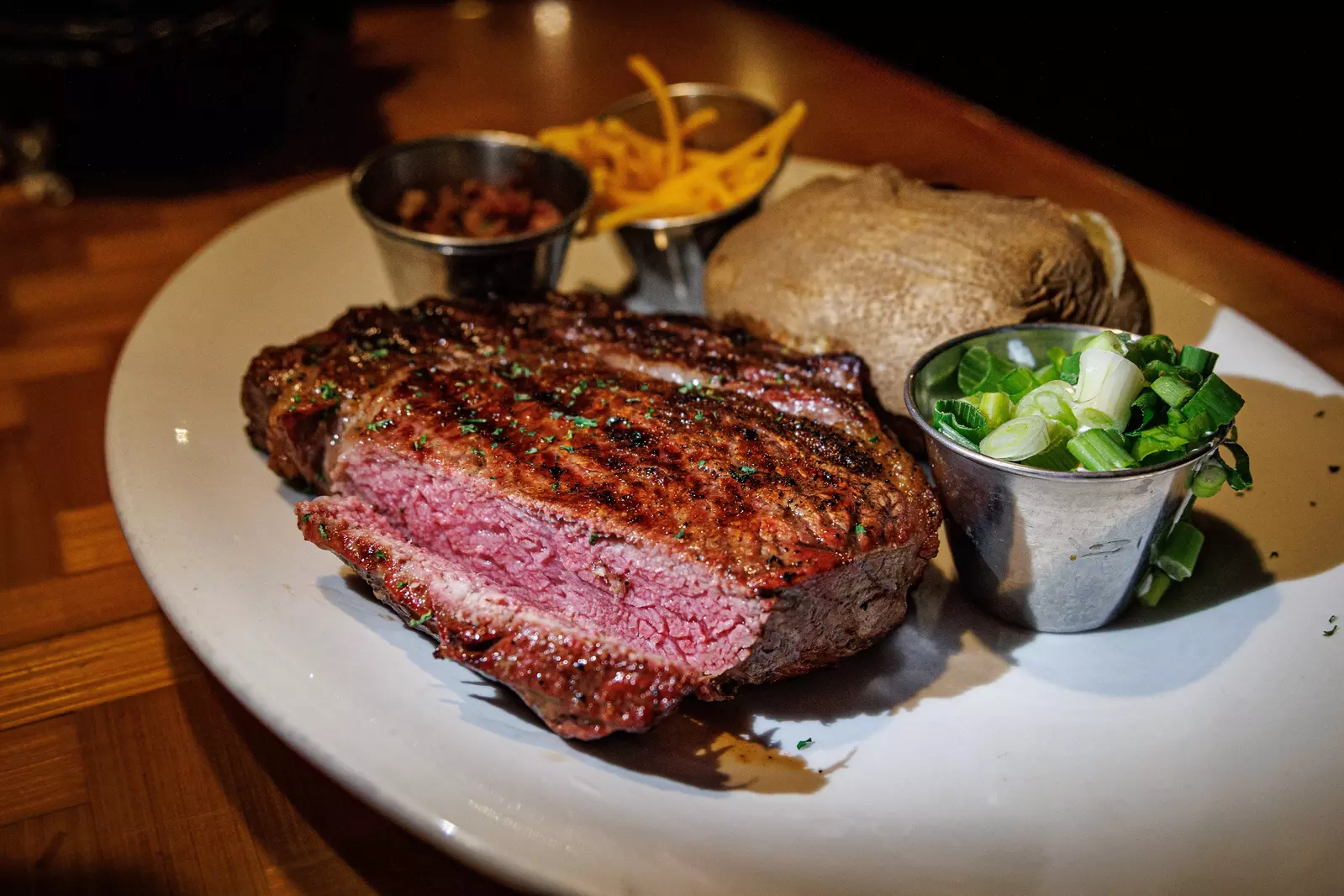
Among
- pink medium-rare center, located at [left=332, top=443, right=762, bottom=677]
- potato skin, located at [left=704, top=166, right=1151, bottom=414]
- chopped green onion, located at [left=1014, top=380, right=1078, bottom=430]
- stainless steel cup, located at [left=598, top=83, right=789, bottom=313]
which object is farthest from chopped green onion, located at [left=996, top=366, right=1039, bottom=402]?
stainless steel cup, located at [left=598, top=83, right=789, bottom=313]

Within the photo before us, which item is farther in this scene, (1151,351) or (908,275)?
(908,275)

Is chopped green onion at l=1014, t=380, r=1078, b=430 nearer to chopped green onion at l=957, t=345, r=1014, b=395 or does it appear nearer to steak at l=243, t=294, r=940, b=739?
chopped green onion at l=957, t=345, r=1014, b=395

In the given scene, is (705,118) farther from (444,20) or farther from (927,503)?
(444,20)

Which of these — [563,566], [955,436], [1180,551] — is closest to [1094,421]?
[955,436]

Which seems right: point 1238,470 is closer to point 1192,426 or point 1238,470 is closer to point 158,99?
point 1192,426

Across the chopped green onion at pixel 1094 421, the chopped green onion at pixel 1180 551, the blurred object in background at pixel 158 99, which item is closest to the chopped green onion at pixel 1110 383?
the chopped green onion at pixel 1094 421

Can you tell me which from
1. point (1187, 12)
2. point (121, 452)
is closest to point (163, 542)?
point (121, 452)
